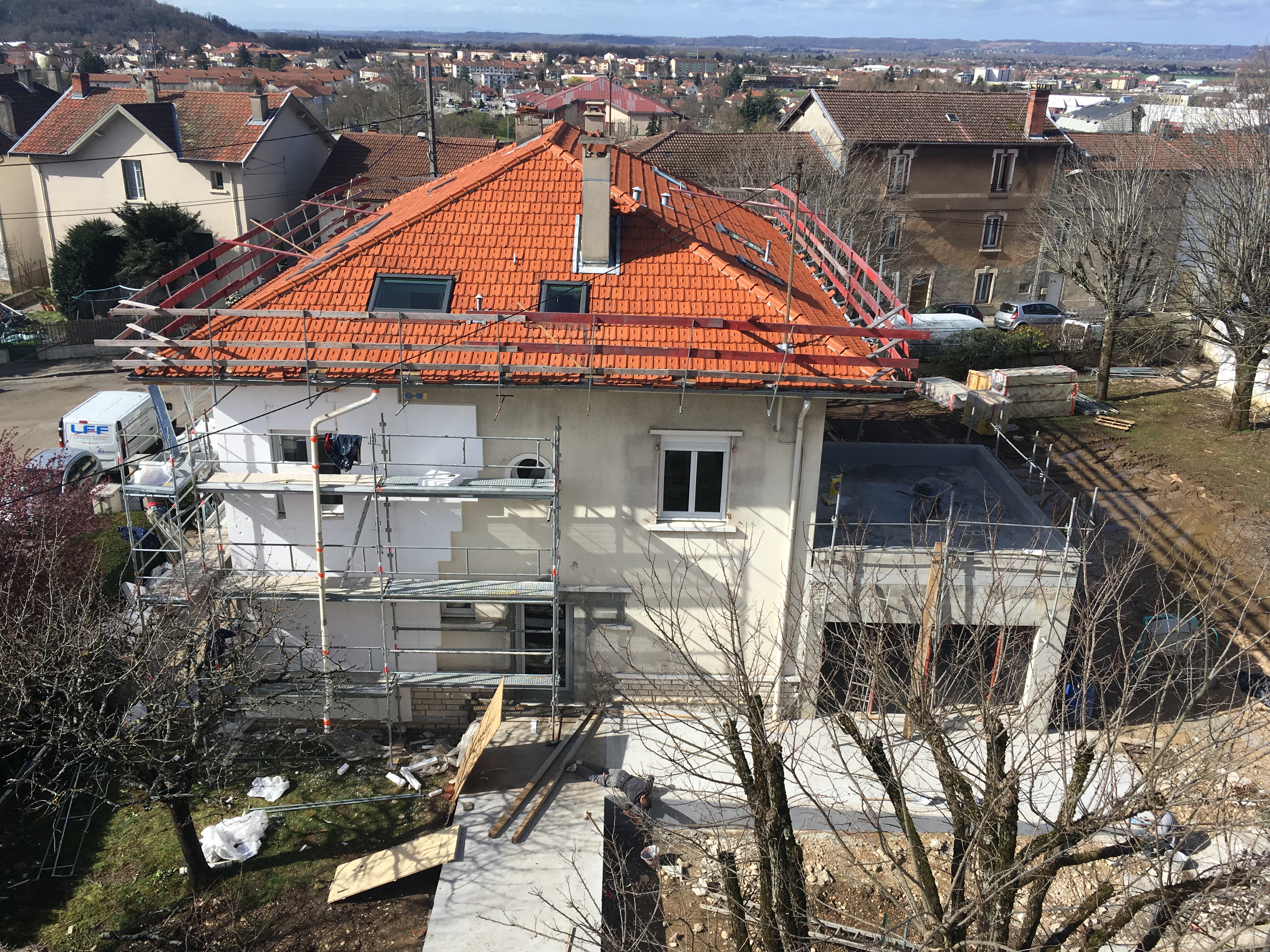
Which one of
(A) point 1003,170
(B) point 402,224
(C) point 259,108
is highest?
(C) point 259,108

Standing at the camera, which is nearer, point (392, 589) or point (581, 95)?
point (392, 589)

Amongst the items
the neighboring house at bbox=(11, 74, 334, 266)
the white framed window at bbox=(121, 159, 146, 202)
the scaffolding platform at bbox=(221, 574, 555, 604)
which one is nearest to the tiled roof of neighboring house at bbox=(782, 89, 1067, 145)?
the neighboring house at bbox=(11, 74, 334, 266)

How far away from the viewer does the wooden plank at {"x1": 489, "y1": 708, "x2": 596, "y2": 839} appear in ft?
43.7

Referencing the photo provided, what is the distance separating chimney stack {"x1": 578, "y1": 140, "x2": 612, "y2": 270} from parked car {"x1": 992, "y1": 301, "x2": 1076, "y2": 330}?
26057 millimetres

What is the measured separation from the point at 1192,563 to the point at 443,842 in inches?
669

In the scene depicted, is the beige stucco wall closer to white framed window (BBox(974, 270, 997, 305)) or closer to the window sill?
the window sill

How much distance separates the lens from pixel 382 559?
48.6 feet

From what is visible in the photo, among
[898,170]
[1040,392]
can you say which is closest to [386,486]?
[1040,392]

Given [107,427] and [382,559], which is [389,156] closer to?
[107,427]

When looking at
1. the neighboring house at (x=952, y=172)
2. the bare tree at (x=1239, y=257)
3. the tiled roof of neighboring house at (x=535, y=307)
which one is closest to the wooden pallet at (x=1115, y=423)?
the bare tree at (x=1239, y=257)

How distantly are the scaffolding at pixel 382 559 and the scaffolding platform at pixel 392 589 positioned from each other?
2 cm

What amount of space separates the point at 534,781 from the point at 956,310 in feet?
96.9

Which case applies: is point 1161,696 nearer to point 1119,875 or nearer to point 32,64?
point 1119,875

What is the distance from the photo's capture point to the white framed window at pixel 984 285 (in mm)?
41875
